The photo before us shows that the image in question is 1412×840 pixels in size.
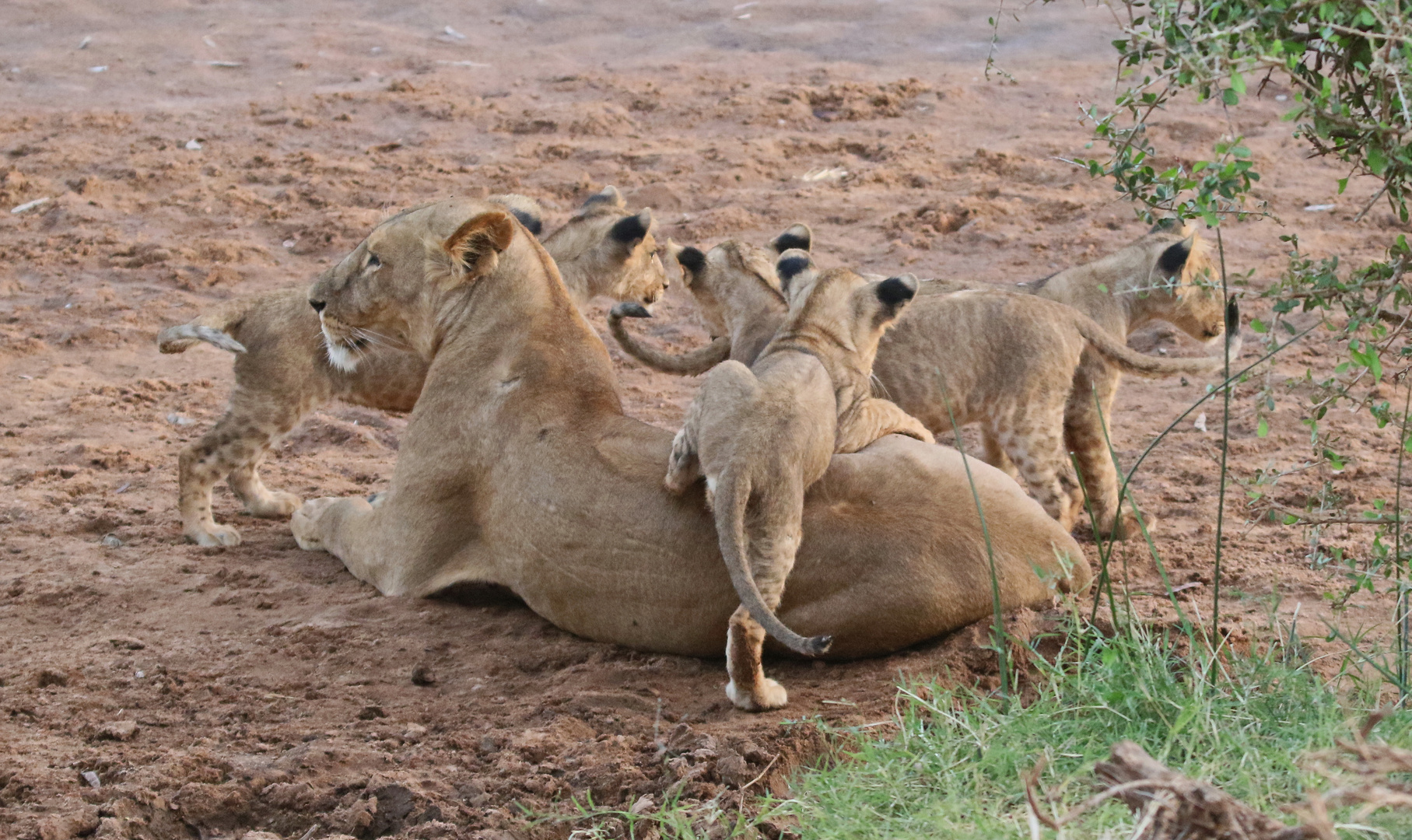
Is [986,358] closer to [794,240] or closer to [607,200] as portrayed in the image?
[794,240]

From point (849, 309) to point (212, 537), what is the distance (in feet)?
8.81

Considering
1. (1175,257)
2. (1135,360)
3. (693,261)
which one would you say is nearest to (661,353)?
(693,261)

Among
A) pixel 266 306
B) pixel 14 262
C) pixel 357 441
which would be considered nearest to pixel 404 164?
pixel 14 262

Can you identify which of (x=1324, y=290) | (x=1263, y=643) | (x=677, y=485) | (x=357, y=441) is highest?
(x=1324, y=290)

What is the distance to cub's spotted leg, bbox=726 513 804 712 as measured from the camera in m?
4.06

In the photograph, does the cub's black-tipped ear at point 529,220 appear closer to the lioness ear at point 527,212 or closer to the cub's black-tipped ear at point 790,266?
the lioness ear at point 527,212

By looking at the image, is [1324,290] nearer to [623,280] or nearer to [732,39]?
[623,280]

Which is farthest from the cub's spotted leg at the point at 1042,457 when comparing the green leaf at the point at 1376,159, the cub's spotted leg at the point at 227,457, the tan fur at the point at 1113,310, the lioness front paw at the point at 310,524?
the cub's spotted leg at the point at 227,457

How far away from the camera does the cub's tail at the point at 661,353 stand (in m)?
6.08

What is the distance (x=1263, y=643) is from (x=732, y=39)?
11.5 m

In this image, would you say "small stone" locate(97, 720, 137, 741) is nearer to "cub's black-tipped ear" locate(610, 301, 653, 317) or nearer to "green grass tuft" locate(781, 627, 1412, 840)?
"green grass tuft" locate(781, 627, 1412, 840)

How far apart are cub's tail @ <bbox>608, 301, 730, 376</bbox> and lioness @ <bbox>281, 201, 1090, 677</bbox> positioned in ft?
2.23

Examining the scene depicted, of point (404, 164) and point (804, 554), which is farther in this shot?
point (404, 164)

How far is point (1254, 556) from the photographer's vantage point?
5.61 m
